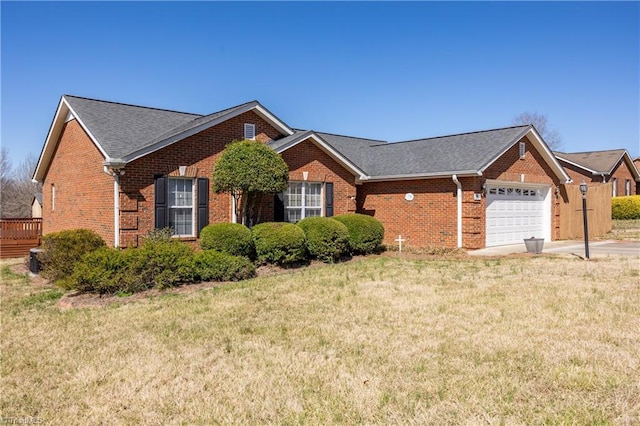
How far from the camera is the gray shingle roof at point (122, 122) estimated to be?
13.0 metres

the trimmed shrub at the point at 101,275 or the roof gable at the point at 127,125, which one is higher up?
the roof gable at the point at 127,125

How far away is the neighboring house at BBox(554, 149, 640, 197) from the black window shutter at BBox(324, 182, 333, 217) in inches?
907

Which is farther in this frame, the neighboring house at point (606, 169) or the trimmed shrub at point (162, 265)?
the neighboring house at point (606, 169)

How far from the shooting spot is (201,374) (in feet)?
17.1

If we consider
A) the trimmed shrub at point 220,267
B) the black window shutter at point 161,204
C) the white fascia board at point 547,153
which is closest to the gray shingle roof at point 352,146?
the white fascia board at point 547,153

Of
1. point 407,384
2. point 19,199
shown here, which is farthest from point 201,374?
point 19,199

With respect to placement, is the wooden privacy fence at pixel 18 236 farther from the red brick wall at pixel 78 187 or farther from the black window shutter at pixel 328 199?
the black window shutter at pixel 328 199

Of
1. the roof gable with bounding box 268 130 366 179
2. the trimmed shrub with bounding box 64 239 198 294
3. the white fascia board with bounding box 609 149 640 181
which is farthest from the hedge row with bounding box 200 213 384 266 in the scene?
the white fascia board with bounding box 609 149 640 181

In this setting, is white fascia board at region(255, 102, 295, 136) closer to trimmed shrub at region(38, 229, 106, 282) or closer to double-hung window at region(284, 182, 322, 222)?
double-hung window at region(284, 182, 322, 222)

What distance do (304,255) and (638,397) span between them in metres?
9.87

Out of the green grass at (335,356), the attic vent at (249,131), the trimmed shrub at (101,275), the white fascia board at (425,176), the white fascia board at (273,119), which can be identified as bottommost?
the green grass at (335,356)

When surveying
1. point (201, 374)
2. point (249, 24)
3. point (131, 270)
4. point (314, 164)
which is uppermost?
point (249, 24)

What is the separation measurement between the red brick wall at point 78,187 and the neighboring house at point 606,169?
99.3 feet

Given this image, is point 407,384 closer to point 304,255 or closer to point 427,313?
point 427,313
